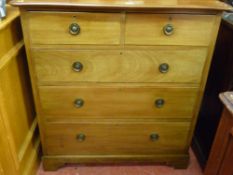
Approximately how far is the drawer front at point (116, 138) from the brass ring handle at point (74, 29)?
510 mm

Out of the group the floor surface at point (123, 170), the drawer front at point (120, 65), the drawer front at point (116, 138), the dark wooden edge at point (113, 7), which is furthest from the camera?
the floor surface at point (123, 170)

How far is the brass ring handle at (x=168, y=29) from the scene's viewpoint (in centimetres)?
103

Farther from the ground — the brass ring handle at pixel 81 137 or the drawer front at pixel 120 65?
the drawer front at pixel 120 65

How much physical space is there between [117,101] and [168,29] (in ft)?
1.42

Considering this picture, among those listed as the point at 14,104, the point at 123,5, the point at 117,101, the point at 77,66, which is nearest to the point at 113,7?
the point at 123,5

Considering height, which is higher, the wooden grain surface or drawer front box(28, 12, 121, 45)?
drawer front box(28, 12, 121, 45)

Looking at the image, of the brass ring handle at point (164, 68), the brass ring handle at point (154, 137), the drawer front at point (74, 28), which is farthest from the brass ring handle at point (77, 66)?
the brass ring handle at point (154, 137)

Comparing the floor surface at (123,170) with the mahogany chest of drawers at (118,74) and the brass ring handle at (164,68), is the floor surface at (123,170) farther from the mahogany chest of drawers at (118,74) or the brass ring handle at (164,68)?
the brass ring handle at (164,68)

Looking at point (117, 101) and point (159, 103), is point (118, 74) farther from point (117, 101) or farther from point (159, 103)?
point (159, 103)

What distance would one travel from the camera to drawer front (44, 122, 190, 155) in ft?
4.31

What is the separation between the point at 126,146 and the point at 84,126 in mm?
280

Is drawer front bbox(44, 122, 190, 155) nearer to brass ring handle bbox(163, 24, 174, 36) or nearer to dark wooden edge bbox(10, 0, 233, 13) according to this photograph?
brass ring handle bbox(163, 24, 174, 36)

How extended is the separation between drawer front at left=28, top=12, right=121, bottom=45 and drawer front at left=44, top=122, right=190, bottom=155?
473 mm

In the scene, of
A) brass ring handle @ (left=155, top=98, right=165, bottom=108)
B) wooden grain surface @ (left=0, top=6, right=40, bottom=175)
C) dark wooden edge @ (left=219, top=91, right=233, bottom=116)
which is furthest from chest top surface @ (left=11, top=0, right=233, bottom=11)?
brass ring handle @ (left=155, top=98, right=165, bottom=108)
